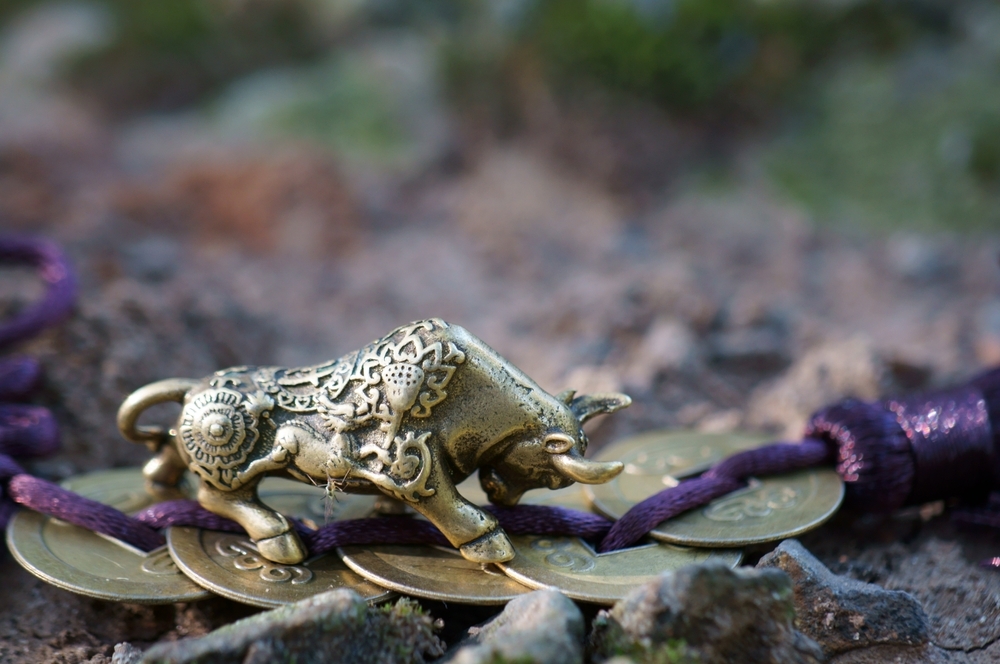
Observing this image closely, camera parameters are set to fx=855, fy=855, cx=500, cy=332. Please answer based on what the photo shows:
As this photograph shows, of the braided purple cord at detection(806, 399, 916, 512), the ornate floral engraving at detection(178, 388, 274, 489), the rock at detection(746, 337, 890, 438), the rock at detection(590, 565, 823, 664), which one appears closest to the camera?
the rock at detection(590, 565, 823, 664)

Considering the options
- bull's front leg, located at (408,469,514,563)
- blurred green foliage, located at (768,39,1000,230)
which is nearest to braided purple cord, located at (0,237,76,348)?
bull's front leg, located at (408,469,514,563)

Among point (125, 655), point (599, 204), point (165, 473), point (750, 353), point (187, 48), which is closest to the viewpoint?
point (125, 655)

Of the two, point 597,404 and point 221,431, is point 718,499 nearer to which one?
point 597,404

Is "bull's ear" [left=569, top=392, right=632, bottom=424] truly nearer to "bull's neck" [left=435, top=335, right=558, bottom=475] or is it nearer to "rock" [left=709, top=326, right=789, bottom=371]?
"bull's neck" [left=435, top=335, right=558, bottom=475]

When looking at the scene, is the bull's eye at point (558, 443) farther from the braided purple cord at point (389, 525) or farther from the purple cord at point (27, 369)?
the purple cord at point (27, 369)

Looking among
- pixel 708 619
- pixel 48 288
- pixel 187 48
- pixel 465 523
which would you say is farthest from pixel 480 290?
pixel 187 48

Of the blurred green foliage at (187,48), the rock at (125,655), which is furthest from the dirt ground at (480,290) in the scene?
the blurred green foliage at (187,48)
